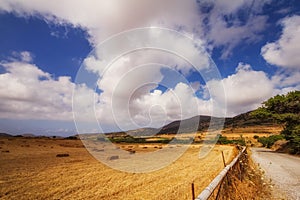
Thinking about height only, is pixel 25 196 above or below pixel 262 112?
below

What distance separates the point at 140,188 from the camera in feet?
30.6

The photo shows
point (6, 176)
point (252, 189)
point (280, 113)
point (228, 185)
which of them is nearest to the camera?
point (228, 185)

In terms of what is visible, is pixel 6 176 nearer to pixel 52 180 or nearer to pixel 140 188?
pixel 52 180

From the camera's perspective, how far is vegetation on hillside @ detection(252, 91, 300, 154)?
2898cm

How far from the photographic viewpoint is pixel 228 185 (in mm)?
6902

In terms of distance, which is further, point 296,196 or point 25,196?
point 25,196

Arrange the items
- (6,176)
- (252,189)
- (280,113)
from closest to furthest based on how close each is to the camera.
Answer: (252,189)
(6,176)
(280,113)

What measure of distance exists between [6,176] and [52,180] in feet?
8.86

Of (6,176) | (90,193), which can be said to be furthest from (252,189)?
(6,176)

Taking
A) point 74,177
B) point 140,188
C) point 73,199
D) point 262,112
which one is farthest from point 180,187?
point 262,112

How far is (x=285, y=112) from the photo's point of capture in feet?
103

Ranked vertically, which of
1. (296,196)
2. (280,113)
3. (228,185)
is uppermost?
(280,113)

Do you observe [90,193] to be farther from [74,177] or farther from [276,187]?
[276,187]

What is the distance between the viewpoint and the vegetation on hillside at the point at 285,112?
2898 centimetres
